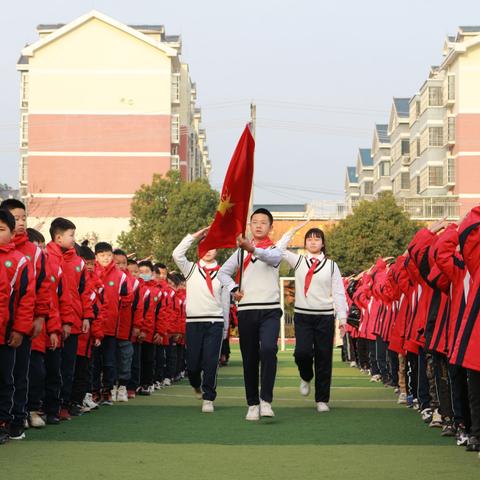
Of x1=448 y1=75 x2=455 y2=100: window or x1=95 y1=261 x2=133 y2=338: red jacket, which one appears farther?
x1=448 y1=75 x2=455 y2=100: window

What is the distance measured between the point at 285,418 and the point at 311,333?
132 centimetres

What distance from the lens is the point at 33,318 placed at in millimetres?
10508

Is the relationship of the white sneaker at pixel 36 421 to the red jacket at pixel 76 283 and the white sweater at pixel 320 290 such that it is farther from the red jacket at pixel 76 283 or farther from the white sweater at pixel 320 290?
the white sweater at pixel 320 290

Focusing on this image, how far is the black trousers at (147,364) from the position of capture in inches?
707

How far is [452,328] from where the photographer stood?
10055 millimetres

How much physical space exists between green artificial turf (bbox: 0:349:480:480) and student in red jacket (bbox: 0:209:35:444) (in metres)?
0.37

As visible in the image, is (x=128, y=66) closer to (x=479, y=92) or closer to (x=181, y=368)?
(x=479, y=92)

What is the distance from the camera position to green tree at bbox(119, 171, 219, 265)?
181 feet

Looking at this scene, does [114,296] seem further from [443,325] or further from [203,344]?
[443,325]

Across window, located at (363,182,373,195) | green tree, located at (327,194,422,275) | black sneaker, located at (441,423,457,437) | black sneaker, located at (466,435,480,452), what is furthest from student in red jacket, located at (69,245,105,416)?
window, located at (363,182,373,195)

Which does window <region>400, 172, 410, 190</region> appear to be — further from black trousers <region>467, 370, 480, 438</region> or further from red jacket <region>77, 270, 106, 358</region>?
black trousers <region>467, 370, 480, 438</region>

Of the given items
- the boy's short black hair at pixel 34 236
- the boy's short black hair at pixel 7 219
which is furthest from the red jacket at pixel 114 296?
the boy's short black hair at pixel 7 219

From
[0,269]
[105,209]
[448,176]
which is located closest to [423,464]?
[0,269]

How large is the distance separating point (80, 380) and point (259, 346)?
224 cm
